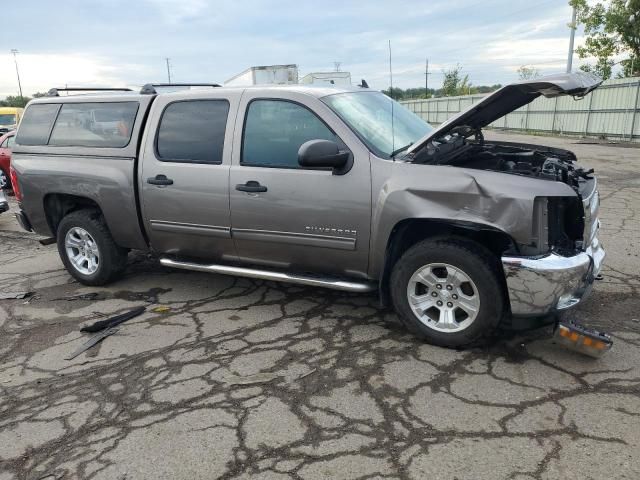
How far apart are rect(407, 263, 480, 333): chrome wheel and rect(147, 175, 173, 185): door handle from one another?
2.23 m

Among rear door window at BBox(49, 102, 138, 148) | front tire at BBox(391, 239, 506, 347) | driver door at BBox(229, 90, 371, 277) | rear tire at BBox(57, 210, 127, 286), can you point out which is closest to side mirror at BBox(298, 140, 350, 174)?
driver door at BBox(229, 90, 371, 277)

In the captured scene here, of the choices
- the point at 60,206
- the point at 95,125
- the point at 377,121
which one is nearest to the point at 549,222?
the point at 377,121

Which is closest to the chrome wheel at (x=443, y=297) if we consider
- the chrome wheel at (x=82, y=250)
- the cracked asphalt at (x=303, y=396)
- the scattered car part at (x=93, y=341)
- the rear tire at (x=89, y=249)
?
the cracked asphalt at (x=303, y=396)

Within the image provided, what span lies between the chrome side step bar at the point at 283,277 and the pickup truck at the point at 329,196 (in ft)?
0.05

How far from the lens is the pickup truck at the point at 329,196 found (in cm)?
335

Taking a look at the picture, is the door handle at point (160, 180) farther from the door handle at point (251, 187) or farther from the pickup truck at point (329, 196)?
the door handle at point (251, 187)

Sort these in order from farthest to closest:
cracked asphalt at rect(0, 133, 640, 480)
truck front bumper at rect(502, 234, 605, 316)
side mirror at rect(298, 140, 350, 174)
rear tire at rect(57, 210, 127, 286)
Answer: rear tire at rect(57, 210, 127, 286)
side mirror at rect(298, 140, 350, 174)
truck front bumper at rect(502, 234, 605, 316)
cracked asphalt at rect(0, 133, 640, 480)

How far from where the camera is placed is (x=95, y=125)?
4996mm

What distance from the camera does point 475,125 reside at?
4113 mm

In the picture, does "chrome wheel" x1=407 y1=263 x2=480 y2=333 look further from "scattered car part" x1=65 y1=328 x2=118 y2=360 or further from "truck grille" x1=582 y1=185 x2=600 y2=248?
"scattered car part" x1=65 y1=328 x2=118 y2=360

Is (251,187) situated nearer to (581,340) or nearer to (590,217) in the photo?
(590,217)

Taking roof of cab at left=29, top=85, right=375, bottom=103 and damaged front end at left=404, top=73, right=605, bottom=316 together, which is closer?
damaged front end at left=404, top=73, right=605, bottom=316

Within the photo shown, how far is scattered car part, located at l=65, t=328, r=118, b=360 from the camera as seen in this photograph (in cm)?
392

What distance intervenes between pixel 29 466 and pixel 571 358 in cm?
329
